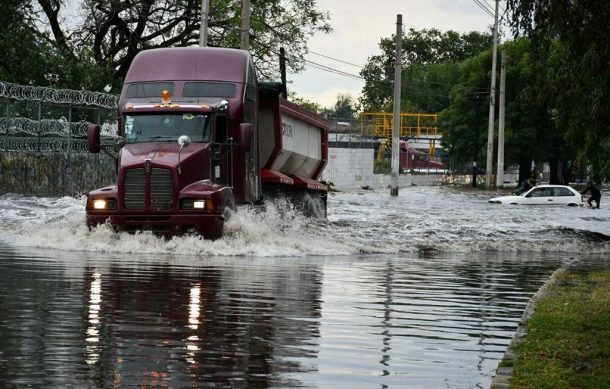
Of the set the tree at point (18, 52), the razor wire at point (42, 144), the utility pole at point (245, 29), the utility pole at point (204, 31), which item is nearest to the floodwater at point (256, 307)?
the razor wire at point (42, 144)

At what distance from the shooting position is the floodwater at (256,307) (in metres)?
9.05

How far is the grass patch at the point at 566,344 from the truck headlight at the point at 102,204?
969 cm

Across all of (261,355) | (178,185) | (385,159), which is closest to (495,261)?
(178,185)

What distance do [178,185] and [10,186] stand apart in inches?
592

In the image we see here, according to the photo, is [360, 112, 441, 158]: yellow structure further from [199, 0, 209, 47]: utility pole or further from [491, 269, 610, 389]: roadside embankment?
[491, 269, 610, 389]: roadside embankment

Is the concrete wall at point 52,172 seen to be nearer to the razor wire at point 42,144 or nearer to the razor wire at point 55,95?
the razor wire at point 42,144

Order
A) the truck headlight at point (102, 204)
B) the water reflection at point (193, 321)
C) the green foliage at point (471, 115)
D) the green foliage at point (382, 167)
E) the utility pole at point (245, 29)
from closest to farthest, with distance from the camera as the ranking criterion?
the water reflection at point (193, 321) → the truck headlight at point (102, 204) → the utility pole at point (245, 29) → the green foliage at point (382, 167) → the green foliage at point (471, 115)

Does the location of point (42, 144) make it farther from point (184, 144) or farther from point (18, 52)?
point (184, 144)

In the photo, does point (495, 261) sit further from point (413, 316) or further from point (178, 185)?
point (413, 316)

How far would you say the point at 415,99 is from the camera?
174 m

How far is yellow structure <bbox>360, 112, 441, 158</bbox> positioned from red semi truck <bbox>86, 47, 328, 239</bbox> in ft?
186

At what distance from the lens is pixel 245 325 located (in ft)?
37.8

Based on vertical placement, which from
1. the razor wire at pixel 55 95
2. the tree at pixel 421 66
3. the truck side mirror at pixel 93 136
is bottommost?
the truck side mirror at pixel 93 136

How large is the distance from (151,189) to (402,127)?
103m
